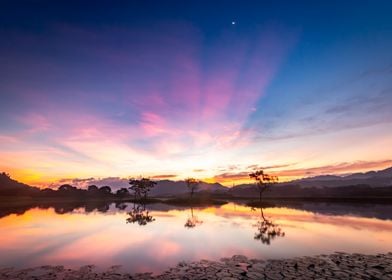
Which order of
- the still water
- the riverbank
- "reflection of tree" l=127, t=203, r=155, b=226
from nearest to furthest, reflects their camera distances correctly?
the riverbank
the still water
"reflection of tree" l=127, t=203, r=155, b=226

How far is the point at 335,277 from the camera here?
17969 millimetres

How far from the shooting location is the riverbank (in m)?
18.7

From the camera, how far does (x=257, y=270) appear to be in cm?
2034

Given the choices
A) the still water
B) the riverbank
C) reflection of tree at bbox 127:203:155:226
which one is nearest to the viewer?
the riverbank

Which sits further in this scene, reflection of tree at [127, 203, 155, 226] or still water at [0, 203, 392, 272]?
reflection of tree at [127, 203, 155, 226]

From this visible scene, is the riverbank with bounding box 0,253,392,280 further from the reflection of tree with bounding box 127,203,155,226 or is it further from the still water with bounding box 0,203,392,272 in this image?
the reflection of tree with bounding box 127,203,155,226

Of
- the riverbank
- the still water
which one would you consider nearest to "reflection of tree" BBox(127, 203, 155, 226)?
the still water

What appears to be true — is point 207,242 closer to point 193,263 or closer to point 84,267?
point 193,263

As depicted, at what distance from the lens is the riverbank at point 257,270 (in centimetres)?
1872

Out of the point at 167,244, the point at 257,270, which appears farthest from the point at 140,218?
the point at 257,270

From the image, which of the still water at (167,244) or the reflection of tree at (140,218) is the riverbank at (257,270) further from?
the reflection of tree at (140,218)

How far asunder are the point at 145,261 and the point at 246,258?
7907mm


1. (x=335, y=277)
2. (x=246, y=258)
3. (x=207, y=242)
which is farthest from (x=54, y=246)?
(x=335, y=277)

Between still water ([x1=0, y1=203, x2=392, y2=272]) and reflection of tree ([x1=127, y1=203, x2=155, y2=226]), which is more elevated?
reflection of tree ([x1=127, y1=203, x2=155, y2=226])
